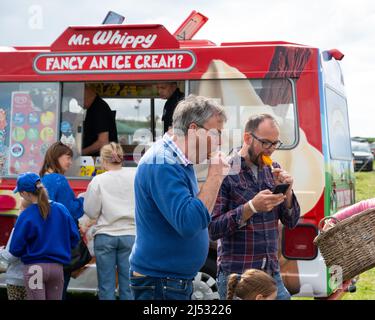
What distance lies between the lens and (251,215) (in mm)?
3623

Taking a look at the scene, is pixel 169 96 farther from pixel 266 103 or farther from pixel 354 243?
pixel 354 243

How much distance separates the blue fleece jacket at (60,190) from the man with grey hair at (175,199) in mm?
2153

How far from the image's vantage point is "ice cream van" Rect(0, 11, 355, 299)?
18.9 ft

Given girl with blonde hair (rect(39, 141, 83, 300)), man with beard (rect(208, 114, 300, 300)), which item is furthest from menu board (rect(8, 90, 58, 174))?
man with beard (rect(208, 114, 300, 300))

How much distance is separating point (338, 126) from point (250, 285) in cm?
352

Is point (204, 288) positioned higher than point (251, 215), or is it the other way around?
point (251, 215)

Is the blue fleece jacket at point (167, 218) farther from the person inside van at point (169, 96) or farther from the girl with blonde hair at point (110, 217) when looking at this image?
the person inside van at point (169, 96)

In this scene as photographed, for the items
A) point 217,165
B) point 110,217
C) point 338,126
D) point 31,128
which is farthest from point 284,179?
point 31,128

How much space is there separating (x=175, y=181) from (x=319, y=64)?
311cm

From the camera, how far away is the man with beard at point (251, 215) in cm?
373

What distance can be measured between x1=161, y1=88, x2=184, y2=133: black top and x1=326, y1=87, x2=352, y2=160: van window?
1.34m

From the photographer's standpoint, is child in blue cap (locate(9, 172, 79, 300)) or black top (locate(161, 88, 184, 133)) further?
black top (locate(161, 88, 184, 133))

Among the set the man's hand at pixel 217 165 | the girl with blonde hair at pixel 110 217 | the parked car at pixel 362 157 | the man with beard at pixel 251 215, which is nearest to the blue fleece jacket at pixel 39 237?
the girl with blonde hair at pixel 110 217

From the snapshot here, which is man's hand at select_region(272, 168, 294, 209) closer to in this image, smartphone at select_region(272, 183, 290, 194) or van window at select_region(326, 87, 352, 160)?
smartphone at select_region(272, 183, 290, 194)
